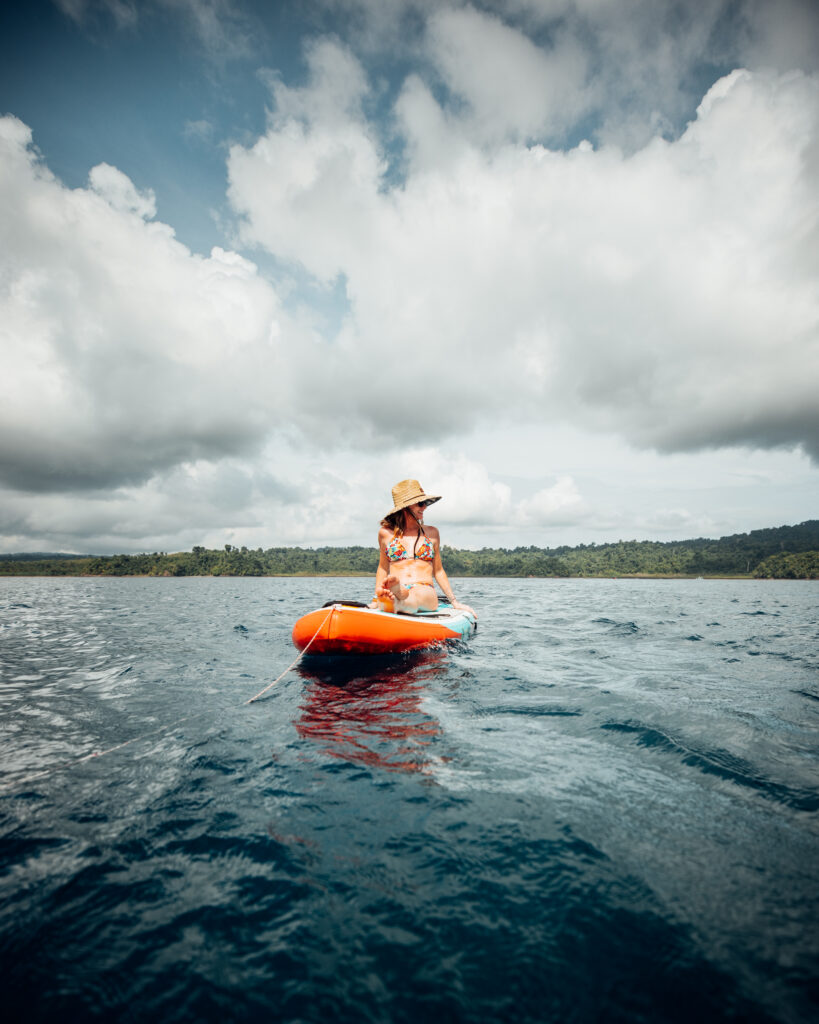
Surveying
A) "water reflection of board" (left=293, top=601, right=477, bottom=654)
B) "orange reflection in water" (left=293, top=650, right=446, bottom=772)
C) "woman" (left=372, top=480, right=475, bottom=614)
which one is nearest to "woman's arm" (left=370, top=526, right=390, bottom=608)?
"woman" (left=372, top=480, right=475, bottom=614)

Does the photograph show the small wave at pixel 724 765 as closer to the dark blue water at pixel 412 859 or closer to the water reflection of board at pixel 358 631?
the dark blue water at pixel 412 859

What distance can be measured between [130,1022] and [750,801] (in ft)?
12.6

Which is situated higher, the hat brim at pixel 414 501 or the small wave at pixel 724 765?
the hat brim at pixel 414 501

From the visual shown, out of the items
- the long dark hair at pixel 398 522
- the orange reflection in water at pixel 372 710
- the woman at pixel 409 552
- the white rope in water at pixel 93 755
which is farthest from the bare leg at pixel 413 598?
the white rope in water at pixel 93 755

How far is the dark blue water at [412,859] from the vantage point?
190 centimetres

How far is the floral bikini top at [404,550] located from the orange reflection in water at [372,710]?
1.92 metres

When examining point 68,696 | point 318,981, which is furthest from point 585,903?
point 68,696

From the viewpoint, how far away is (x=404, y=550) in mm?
9289

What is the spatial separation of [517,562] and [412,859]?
441 feet

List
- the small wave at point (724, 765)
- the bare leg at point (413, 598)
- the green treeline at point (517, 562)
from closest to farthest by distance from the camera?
the small wave at point (724, 765), the bare leg at point (413, 598), the green treeline at point (517, 562)

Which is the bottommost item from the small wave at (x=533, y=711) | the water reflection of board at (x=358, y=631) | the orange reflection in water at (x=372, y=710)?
the small wave at (x=533, y=711)

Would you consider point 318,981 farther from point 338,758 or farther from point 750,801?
point 750,801

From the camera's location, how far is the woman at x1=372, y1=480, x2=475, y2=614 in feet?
29.3

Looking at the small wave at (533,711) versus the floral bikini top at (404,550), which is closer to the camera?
the small wave at (533,711)
